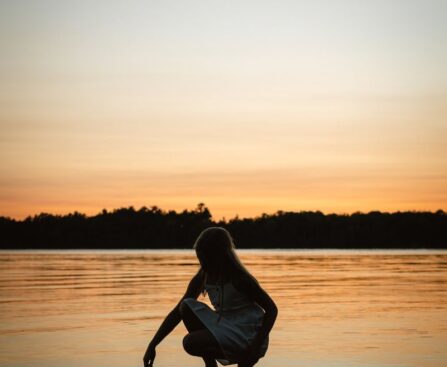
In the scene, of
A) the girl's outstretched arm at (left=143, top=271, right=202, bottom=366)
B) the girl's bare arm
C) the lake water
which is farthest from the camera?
the lake water

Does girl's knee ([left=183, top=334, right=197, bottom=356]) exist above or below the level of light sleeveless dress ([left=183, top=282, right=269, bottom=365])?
below

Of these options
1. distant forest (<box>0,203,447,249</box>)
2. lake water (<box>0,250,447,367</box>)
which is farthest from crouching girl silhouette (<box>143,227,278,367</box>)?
distant forest (<box>0,203,447,249</box>)

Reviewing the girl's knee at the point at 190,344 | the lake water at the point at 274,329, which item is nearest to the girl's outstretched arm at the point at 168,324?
the girl's knee at the point at 190,344

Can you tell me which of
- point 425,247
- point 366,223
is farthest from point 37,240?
point 425,247

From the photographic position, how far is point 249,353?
5.86 metres

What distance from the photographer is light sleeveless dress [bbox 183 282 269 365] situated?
19.6ft

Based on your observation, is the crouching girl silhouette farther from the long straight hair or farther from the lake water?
the lake water

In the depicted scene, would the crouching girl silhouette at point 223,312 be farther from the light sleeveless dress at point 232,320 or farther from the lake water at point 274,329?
the lake water at point 274,329

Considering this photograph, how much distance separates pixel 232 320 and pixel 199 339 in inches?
11.7

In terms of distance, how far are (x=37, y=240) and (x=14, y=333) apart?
147 m

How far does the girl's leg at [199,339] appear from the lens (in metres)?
6.10

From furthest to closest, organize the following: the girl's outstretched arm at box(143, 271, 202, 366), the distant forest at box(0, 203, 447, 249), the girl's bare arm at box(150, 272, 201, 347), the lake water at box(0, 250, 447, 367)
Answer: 1. the distant forest at box(0, 203, 447, 249)
2. the lake water at box(0, 250, 447, 367)
3. the girl's bare arm at box(150, 272, 201, 347)
4. the girl's outstretched arm at box(143, 271, 202, 366)

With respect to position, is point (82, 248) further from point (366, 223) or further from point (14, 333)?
point (14, 333)

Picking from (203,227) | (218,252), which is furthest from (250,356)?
(203,227)
